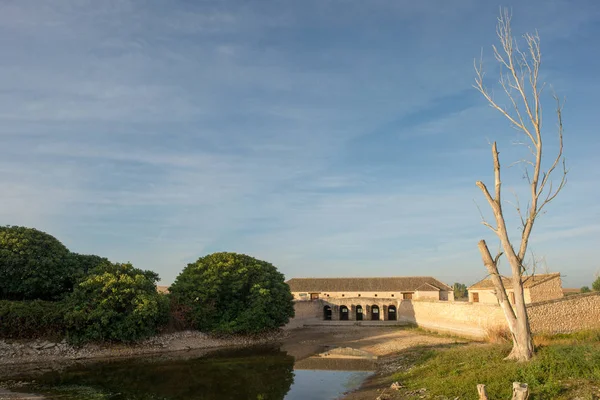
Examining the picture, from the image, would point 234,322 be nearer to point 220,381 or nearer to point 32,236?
point 220,381

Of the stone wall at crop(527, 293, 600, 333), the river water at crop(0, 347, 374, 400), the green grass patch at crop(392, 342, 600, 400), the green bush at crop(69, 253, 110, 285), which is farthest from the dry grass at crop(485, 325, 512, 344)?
the green bush at crop(69, 253, 110, 285)

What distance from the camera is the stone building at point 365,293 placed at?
4944cm

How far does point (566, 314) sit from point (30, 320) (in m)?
33.3

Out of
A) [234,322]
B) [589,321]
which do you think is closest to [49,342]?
[234,322]

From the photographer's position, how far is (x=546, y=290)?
3322cm

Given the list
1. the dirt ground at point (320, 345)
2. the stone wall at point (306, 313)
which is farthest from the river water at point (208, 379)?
the stone wall at point (306, 313)

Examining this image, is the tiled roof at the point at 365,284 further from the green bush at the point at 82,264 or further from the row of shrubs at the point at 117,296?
the green bush at the point at 82,264

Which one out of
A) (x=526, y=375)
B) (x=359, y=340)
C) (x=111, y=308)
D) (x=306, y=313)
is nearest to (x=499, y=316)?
(x=359, y=340)

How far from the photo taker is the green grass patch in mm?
10633

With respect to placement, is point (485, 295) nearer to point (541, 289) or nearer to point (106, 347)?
point (541, 289)

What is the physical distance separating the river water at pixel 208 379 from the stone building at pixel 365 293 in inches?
954

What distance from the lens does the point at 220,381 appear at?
19.8m

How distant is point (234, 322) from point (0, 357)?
15.2 metres

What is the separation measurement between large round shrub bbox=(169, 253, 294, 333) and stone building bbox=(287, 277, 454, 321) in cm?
1348
